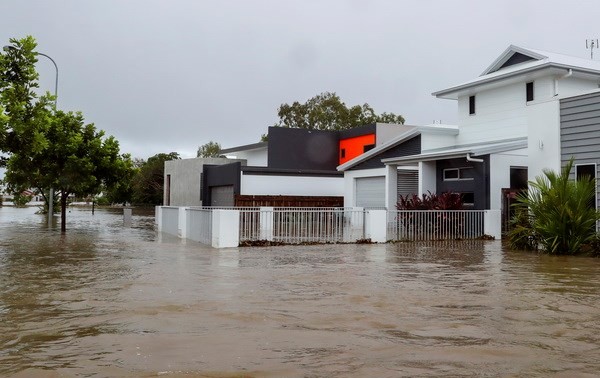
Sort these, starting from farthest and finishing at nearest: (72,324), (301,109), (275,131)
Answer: (301,109), (275,131), (72,324)

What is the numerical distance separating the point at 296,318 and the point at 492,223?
15.4 metres

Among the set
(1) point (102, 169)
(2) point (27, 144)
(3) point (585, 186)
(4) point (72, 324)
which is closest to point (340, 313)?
(4) point (72, 324)

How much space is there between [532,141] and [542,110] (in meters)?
1.01

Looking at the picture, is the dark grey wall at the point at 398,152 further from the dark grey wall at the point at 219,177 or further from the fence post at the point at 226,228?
the fence post at the point at 226,228

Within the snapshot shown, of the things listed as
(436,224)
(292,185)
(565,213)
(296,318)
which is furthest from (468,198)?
(296,318)

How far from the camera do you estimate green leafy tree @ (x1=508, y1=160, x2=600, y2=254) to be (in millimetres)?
15453

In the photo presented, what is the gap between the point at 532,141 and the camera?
723 inches

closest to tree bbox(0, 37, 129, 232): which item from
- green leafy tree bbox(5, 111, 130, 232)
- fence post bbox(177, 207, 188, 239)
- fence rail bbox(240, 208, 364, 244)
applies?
green leafy tree bbox(5, 111, 130, 232)

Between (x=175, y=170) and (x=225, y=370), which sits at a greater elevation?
(x=175, y=170)

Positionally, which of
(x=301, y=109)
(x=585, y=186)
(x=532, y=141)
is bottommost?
(x=585, y=186)

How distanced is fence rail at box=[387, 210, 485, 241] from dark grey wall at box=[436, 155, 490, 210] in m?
1.07

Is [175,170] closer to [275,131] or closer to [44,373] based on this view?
[275,131]

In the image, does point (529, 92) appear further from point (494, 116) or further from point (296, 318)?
point (296, 318)

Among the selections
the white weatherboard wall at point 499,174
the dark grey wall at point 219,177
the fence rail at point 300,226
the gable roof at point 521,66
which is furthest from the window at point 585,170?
the dark grey wall at point 219,177
